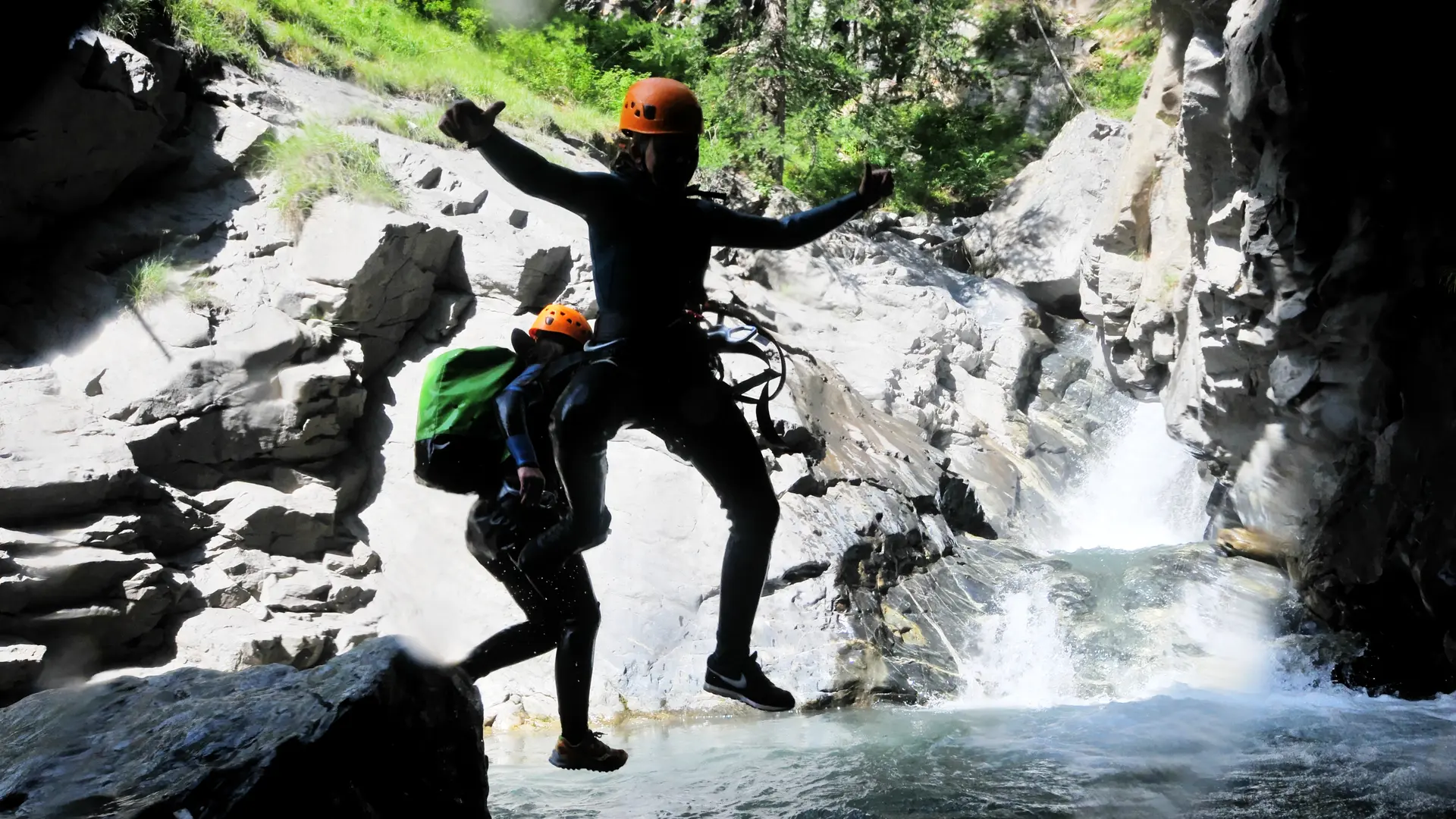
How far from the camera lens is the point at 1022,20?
19.1 meters

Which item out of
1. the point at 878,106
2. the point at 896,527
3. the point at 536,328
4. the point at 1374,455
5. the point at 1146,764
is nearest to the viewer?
the point at 536,328

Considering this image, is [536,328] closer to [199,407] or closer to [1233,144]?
[199,407]

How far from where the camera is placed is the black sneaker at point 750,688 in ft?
11.1

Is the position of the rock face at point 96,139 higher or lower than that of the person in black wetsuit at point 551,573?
higher

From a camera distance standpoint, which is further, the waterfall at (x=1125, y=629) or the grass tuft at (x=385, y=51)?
the grass tuft at (x=385, y=51)

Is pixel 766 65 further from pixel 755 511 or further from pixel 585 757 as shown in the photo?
pixel 585 757

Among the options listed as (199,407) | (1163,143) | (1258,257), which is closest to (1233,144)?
(1258,257)

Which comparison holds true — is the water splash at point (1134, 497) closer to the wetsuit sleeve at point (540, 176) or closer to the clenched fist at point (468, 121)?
the wetsuit sleeve at point (540, 176)

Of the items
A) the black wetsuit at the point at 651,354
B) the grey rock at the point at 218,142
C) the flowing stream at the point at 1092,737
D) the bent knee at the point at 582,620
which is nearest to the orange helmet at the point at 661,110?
the black wetsuit at the point at 651,354

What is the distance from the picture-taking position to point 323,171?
8.99 metres

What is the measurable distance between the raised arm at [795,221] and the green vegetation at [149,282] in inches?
264

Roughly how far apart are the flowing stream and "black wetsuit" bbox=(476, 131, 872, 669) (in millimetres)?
1988

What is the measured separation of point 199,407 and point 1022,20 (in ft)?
55.8

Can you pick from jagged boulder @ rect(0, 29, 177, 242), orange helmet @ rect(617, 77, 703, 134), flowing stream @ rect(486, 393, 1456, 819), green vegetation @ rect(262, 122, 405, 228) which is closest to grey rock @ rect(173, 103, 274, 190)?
green vegetation @ rect(262, 122, 405, 228)
